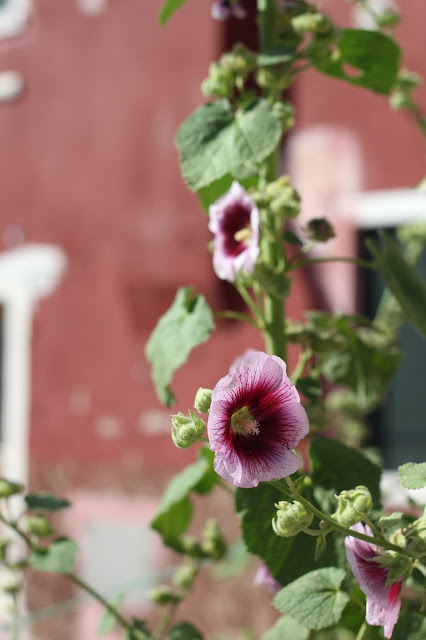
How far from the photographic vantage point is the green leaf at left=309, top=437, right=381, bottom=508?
58cm

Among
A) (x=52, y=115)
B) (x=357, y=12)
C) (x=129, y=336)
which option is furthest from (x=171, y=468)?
(x=357, y=12)

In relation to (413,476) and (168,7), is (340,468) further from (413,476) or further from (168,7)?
(168,7)

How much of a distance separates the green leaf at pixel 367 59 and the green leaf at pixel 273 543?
369 millimetres

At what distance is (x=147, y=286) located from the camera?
2.93m

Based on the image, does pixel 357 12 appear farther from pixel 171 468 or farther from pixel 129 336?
pixel 171 468

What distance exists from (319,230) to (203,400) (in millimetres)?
301

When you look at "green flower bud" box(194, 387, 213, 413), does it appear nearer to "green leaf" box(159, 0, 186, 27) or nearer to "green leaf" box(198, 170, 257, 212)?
"green leaf" box(198, 170, 257, 212)

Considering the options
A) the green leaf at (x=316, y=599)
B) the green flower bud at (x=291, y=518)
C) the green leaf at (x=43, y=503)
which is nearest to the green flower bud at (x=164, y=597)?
the green leaf at (x=43, y=503)

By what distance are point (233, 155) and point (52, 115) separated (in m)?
2.67

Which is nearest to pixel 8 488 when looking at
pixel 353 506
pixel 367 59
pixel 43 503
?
pixel 43 503

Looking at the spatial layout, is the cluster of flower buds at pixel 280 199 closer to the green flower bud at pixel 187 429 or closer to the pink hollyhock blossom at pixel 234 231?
the pink hollyhock blossom at pixel 234 231

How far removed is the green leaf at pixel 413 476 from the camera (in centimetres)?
44

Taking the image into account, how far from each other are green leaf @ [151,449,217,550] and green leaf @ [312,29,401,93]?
35cm

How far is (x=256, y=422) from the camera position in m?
0.46
